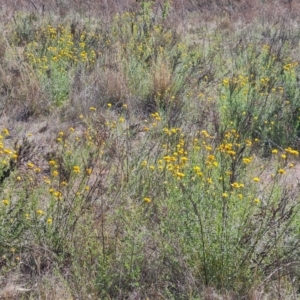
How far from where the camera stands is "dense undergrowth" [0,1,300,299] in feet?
8.08

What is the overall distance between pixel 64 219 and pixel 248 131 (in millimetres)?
Result: 2330

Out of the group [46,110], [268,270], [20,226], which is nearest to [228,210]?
[268,270]

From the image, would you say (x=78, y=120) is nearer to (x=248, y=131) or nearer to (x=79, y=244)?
(x=248, y=131)

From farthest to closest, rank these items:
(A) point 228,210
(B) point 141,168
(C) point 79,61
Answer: (C) point 79,61 < (B) point 141,168 < (A) point 228,210

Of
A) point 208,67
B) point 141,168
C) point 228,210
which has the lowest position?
point 208,67

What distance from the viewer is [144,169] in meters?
3.48

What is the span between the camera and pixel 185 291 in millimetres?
2385

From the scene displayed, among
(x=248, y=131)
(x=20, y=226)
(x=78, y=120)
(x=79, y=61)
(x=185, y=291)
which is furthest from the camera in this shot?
(x=79, y=61)

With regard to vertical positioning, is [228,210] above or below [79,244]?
above

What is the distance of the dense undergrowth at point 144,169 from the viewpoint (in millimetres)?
2463

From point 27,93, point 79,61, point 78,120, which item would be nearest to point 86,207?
point 78,120

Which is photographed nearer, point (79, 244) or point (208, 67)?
point (79, 244)

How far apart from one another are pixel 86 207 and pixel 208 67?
4.07 meters

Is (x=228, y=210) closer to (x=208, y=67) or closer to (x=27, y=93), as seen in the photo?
(x=27, y=93)
